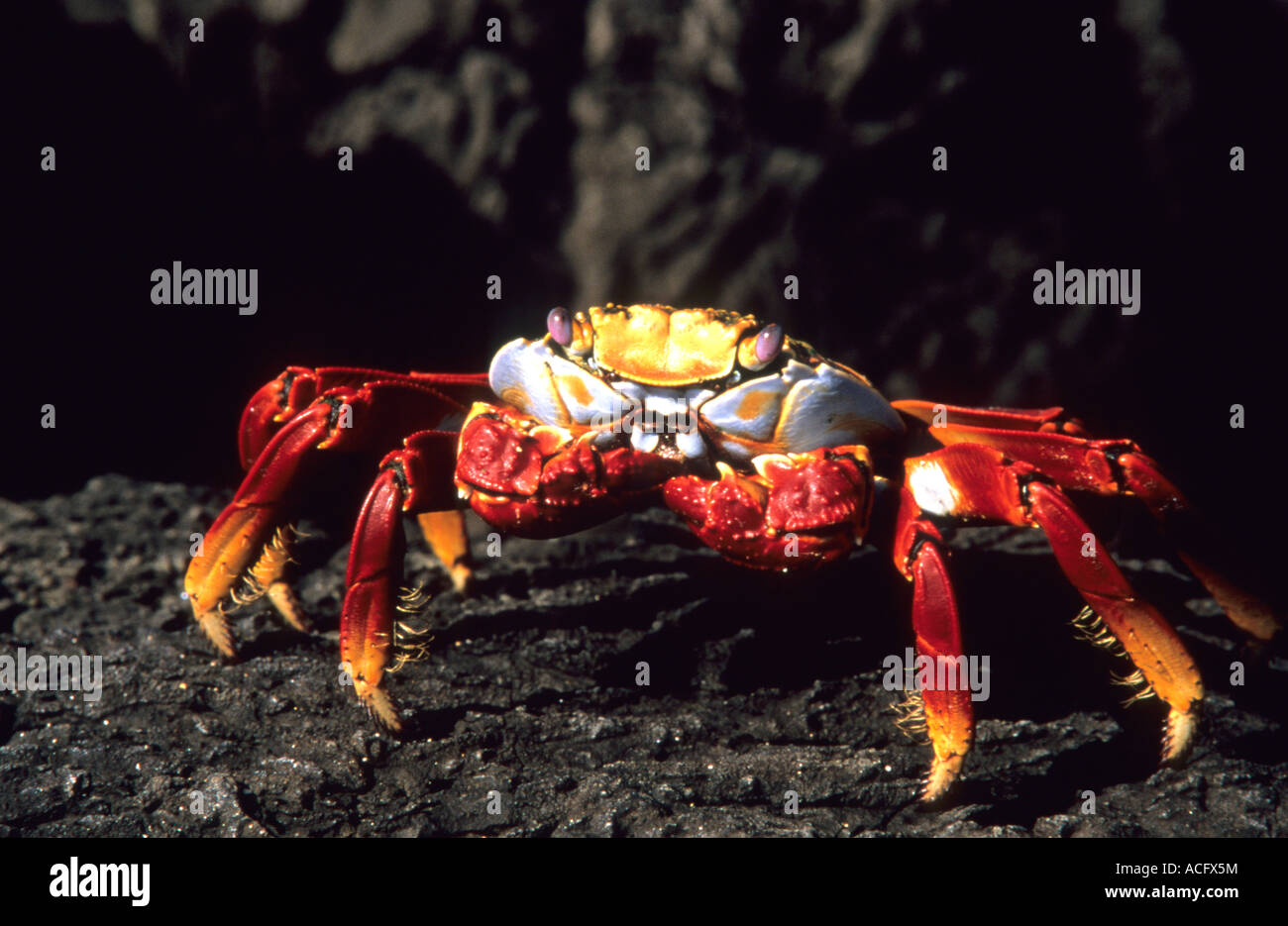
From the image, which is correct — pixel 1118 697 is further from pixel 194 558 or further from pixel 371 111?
pixel 371 111

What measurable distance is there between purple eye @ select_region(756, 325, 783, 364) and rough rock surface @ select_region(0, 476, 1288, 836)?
999 mm

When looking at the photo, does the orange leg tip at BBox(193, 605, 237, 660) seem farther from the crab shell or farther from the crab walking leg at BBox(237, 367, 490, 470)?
the crab shell

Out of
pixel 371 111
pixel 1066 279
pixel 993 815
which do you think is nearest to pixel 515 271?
pixel 371 111

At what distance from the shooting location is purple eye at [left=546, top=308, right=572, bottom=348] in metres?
2.91

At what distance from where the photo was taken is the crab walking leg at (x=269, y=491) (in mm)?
2982

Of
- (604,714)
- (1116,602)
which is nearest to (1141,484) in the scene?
(1116,602)

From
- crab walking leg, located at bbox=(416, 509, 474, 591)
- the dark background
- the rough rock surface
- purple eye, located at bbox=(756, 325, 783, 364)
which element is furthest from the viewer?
crab walking leg, located at bbox=(416, 509, 474, 591)

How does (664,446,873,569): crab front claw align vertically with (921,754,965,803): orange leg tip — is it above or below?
above

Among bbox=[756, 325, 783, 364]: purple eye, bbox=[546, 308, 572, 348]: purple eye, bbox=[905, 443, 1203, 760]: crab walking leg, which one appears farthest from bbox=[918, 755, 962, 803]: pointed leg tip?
bbox=[546, 308, 572, 348]: purple eye

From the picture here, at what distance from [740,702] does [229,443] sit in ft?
9.00

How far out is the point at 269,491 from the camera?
2994 millimetres

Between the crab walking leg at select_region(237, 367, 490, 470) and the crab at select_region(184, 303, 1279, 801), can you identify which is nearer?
the crab at select_region(184, 303, 1279, 801)

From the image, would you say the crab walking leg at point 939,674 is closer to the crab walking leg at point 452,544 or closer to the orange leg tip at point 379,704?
the orange leg tip at point 379,704

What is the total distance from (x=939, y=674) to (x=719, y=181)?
79.1 inches
